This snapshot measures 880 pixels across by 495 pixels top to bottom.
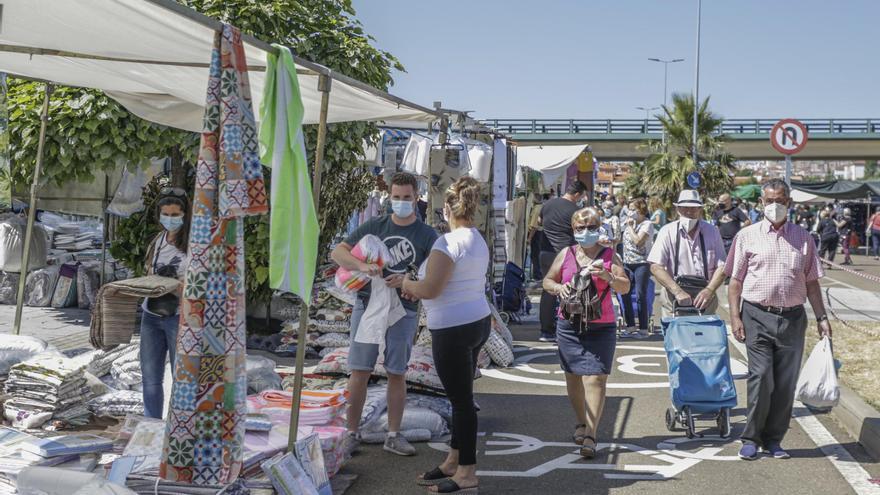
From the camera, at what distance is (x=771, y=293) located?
21.4 feet

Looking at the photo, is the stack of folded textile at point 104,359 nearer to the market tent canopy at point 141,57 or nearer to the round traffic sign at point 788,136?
the market tent canopy at point 141,57

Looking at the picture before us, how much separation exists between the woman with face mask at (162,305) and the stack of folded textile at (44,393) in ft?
2.25

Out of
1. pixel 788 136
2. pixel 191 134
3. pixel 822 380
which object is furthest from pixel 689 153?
pixel 822 380

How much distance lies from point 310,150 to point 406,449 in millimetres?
5365

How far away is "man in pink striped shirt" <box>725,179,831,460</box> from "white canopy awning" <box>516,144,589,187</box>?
11.0 m

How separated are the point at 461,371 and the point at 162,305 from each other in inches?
78.5

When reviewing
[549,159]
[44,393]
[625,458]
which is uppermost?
[549,159]

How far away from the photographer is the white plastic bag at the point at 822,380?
6941mm

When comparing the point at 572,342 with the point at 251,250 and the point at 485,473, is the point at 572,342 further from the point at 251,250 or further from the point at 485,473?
the point at 251,250

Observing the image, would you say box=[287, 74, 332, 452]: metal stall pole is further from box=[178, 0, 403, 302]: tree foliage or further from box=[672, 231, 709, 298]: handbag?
box=[178, 0, 403, 302]: tree foliage

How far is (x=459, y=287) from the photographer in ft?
18.1

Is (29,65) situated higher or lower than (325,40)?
lower

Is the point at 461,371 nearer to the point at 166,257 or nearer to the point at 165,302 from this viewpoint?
the point at 165,302

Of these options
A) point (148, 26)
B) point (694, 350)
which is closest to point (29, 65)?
point (148, 26)
